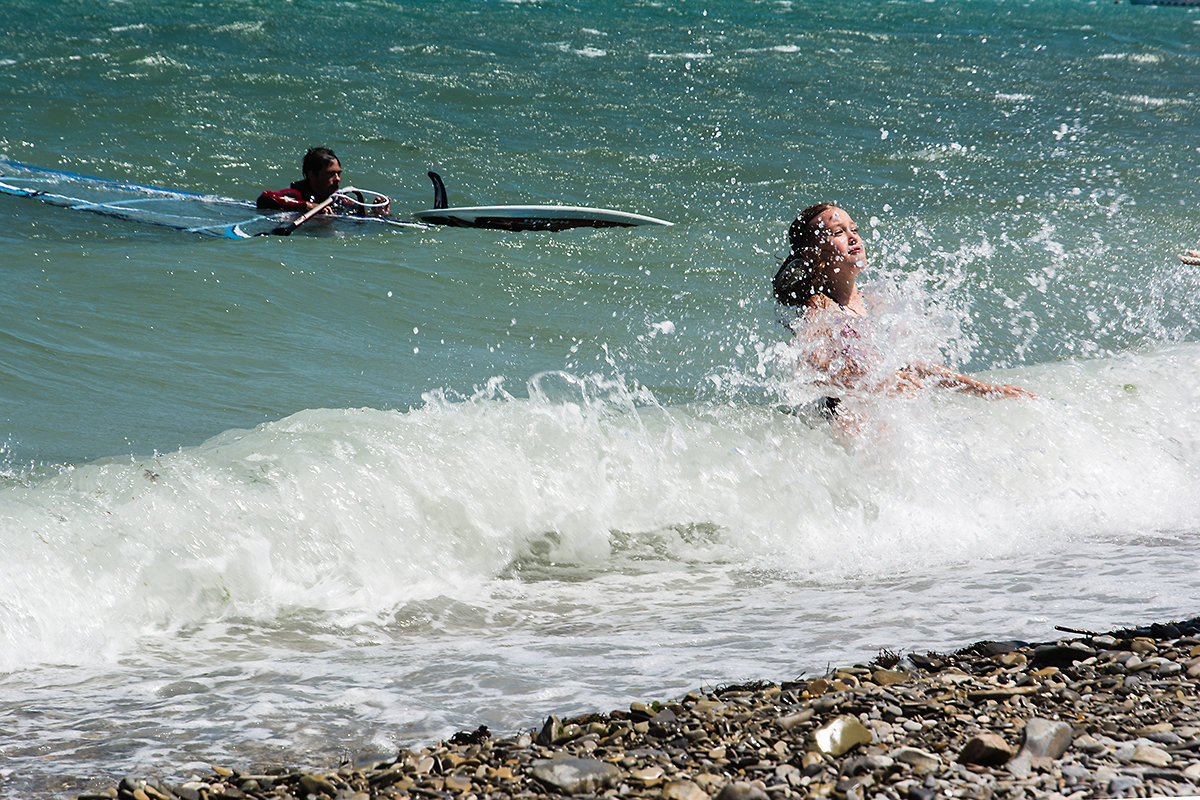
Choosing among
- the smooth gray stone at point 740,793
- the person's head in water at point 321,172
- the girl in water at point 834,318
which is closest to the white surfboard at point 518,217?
the person's head in water at point 321,172

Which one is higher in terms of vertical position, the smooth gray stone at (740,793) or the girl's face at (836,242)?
the girl's face at (836,242)

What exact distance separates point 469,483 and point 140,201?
8.51m

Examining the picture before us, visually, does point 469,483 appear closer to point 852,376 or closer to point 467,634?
point 467,634

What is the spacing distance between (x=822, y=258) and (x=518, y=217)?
22.0 feet

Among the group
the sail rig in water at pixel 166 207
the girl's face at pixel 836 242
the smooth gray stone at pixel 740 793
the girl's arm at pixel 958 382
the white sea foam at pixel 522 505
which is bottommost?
the white sea foam at pixel 522 505

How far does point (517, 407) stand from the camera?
6.34m

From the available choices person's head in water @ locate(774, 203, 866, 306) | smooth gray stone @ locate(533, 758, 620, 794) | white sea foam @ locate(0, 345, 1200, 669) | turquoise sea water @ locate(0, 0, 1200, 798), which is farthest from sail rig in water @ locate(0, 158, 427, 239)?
smooth gray stone @ locate(533, 758, 620, 794)

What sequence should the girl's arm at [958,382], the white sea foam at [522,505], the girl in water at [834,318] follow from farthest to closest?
the girl in water at [834,318], the girl's arm at [958,382], the white sea foam at [522,505]

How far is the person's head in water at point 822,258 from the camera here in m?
5.79

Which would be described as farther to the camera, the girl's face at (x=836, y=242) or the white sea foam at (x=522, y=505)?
the girl's face at (x=836, y=242)

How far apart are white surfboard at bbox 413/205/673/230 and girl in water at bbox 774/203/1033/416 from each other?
6.46 meters

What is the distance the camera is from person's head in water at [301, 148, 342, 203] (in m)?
11.8

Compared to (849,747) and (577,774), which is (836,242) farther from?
(577,774)

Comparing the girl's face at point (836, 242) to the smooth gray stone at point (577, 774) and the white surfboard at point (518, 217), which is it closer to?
the smooth gray stone at point (577, 774)
